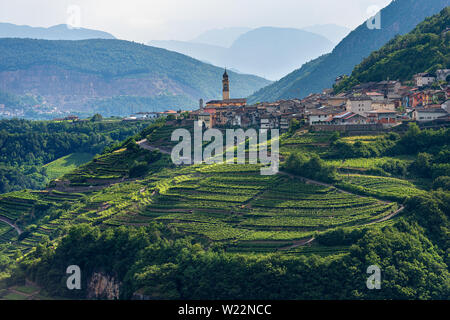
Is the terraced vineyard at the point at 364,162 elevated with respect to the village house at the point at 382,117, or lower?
lower

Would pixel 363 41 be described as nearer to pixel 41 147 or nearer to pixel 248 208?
pixel 41 147

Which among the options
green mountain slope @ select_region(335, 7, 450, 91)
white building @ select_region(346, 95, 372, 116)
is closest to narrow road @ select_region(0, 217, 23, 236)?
white building @ select_region(346, 95, 372, 116)

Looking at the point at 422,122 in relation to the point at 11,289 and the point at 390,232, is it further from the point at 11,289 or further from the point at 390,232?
the point at 11,289

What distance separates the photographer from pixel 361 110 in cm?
4719

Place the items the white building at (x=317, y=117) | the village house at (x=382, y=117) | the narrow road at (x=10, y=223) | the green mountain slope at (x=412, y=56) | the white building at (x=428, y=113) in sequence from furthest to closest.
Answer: the green mountain slope at (x=412, y=56) < the white building at (x=317, y=117) < the narrow road at (x=10, y=223) < the village house at (x=382, y=117) < the white building at (x=428, y=113)

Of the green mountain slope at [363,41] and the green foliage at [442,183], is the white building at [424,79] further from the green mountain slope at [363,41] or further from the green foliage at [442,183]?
the green mountain slope at [363,41]

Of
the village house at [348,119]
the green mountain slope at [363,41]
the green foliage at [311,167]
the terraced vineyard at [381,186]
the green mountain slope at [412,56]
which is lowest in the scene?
the terraced vineyard at [381,186]

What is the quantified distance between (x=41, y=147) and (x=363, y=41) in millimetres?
62813

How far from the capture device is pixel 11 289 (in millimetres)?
35625

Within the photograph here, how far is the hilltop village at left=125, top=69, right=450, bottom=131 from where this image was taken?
1710 inches

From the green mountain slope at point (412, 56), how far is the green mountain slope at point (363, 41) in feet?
112

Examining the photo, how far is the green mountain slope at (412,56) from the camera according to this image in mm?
55781

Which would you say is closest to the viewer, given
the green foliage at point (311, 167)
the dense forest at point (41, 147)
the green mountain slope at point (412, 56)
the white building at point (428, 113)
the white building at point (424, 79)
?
the green foliage at point (311, 167)

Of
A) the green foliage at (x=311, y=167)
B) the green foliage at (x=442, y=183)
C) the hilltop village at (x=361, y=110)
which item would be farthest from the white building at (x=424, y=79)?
the green foliage at (x=442, y=183)
